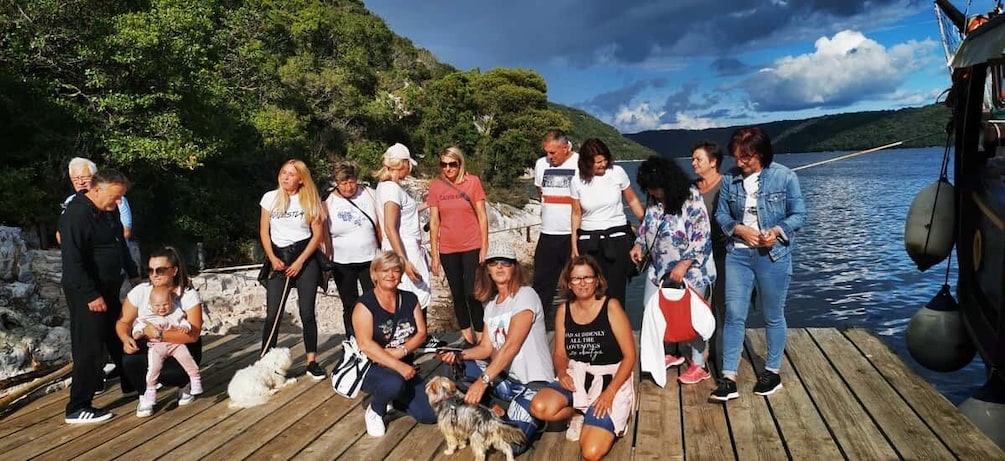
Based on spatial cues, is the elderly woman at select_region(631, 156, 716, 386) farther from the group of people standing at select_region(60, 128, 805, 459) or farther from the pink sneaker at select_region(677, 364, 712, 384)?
the pink sneaker at select_region(677, 364, 712, 384)

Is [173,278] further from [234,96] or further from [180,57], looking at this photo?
[234,96]

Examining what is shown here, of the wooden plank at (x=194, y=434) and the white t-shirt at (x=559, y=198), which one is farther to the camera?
the white t-shirt at (x=559, y=198)

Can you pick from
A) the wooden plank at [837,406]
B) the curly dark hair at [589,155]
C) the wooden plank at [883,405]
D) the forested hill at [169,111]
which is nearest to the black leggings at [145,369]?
the curly dark hair at [589,155]

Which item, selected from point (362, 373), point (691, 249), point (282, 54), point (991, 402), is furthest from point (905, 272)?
point (282, 54)

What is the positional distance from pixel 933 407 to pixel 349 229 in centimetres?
454

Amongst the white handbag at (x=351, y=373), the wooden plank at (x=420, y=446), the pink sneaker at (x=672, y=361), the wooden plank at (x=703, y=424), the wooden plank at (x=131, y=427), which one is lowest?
the wooden plank at (x=703, y=424)

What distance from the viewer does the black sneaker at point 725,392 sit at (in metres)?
4.83

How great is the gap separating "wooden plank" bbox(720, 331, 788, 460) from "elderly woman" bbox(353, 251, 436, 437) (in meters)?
2.01

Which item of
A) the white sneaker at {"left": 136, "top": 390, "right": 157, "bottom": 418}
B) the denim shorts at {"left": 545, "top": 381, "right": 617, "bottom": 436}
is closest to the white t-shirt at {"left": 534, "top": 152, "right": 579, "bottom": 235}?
the denim shorts at {"left": 545, "top": 381, "right": 617, "bottom": 436}

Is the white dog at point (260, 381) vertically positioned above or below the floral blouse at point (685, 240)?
below

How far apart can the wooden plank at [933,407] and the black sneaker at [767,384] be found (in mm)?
896

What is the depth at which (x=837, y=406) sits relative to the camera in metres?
4.76

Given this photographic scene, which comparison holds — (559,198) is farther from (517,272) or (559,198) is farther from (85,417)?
(85,417)

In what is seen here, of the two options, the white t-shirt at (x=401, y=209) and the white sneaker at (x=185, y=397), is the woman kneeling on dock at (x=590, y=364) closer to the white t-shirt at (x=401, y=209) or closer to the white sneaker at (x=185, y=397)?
the white t-shirt at (x=401, y=209)
